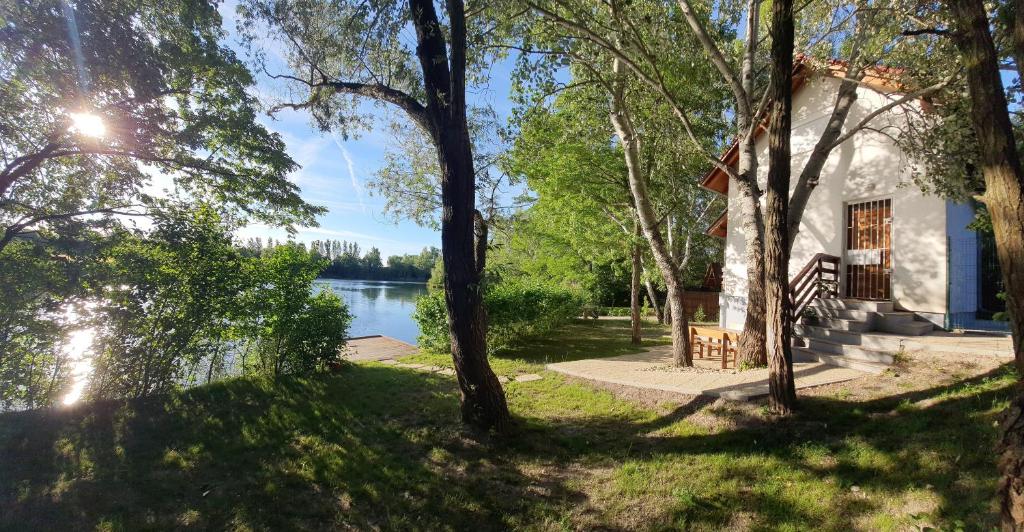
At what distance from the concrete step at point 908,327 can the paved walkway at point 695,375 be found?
6.90 ft

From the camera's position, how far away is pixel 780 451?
4.41 metres

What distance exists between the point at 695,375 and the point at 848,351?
2460 millimetres

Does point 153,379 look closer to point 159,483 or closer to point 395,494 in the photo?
point 159,483

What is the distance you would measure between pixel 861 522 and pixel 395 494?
377cm

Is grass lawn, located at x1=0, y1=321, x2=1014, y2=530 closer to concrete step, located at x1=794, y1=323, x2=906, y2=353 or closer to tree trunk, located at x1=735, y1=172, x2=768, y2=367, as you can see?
concrete step, located at x1=794, y1=323, x2=906, y2=353

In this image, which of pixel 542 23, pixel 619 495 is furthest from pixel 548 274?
pixel 619 495

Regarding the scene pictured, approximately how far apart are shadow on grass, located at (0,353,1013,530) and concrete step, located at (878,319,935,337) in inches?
122

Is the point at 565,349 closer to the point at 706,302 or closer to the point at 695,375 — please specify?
the point at 695,375

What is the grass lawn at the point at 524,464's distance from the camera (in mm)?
3588

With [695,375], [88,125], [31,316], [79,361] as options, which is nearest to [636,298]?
[695,375]

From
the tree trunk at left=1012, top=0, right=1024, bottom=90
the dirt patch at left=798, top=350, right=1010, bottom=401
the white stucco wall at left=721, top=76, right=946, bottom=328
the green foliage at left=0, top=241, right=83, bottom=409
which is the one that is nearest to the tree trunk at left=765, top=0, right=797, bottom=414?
the dirt patch at left=798, top=350, right=1010, bottom=401

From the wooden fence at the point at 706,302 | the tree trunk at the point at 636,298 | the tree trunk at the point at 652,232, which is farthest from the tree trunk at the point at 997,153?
the wooden fence at the point at 706,302

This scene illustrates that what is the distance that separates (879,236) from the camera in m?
9.64

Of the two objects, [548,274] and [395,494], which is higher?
[548,274]
